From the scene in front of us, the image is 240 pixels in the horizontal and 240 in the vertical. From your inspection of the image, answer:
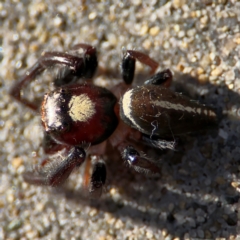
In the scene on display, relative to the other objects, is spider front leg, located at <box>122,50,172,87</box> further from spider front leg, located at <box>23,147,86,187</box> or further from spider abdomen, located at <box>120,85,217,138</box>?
spider front leg, located at <box>23,147,86,187</box>

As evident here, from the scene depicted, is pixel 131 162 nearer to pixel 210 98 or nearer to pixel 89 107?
pixel 89 107

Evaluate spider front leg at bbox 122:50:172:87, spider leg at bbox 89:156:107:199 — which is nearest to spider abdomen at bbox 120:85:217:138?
spider front leg at bbox 122:50:172:87

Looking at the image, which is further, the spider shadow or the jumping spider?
the spider shadow

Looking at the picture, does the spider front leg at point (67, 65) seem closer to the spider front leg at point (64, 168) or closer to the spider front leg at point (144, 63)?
the spider front leg at point (144, 63)

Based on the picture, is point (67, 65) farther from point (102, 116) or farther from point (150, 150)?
point (150, 150)

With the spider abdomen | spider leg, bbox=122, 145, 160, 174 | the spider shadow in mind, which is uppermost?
the spider abdomen

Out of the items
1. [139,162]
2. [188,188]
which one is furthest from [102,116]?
[188,188]

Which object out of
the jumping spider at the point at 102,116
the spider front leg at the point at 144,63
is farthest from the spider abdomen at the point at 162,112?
the spider front leg at the point at 144,63
